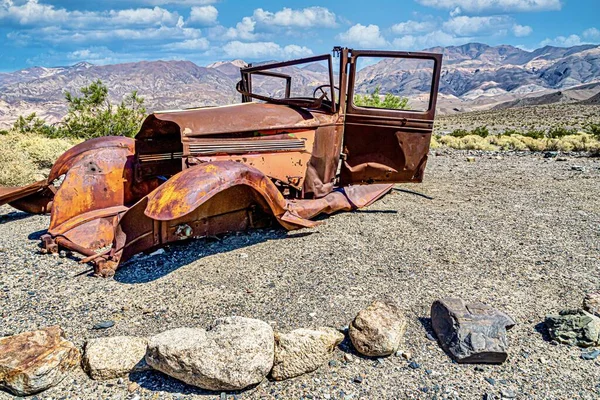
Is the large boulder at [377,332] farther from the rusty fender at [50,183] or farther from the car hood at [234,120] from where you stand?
→ the rusty fender at [50,183]

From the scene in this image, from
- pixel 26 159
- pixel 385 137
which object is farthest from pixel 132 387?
pixel 26 159

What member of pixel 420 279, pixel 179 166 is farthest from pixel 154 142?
pixel 420 279

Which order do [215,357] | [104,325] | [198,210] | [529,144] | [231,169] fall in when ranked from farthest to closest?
1. [529,144]
2. [198,210]
3. [231,169]
4. [104,325]
5. [215,357]

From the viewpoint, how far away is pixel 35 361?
2.80 metres

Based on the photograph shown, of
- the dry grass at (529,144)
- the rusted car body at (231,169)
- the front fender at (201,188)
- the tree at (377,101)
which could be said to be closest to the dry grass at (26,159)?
the rusted car body at (231,169)

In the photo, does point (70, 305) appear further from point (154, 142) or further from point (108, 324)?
point (154, 142)

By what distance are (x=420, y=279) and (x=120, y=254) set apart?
9.23 ft

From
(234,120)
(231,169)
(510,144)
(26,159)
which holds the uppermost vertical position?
(234,120)

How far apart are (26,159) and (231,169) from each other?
7.96m

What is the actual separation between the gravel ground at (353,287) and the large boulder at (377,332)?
0.08 meters

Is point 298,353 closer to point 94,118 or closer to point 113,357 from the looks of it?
point 113,357

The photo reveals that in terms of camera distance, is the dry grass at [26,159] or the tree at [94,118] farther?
the tree at [94,118]

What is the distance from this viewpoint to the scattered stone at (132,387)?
2812 mm

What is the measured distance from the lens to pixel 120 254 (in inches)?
171
